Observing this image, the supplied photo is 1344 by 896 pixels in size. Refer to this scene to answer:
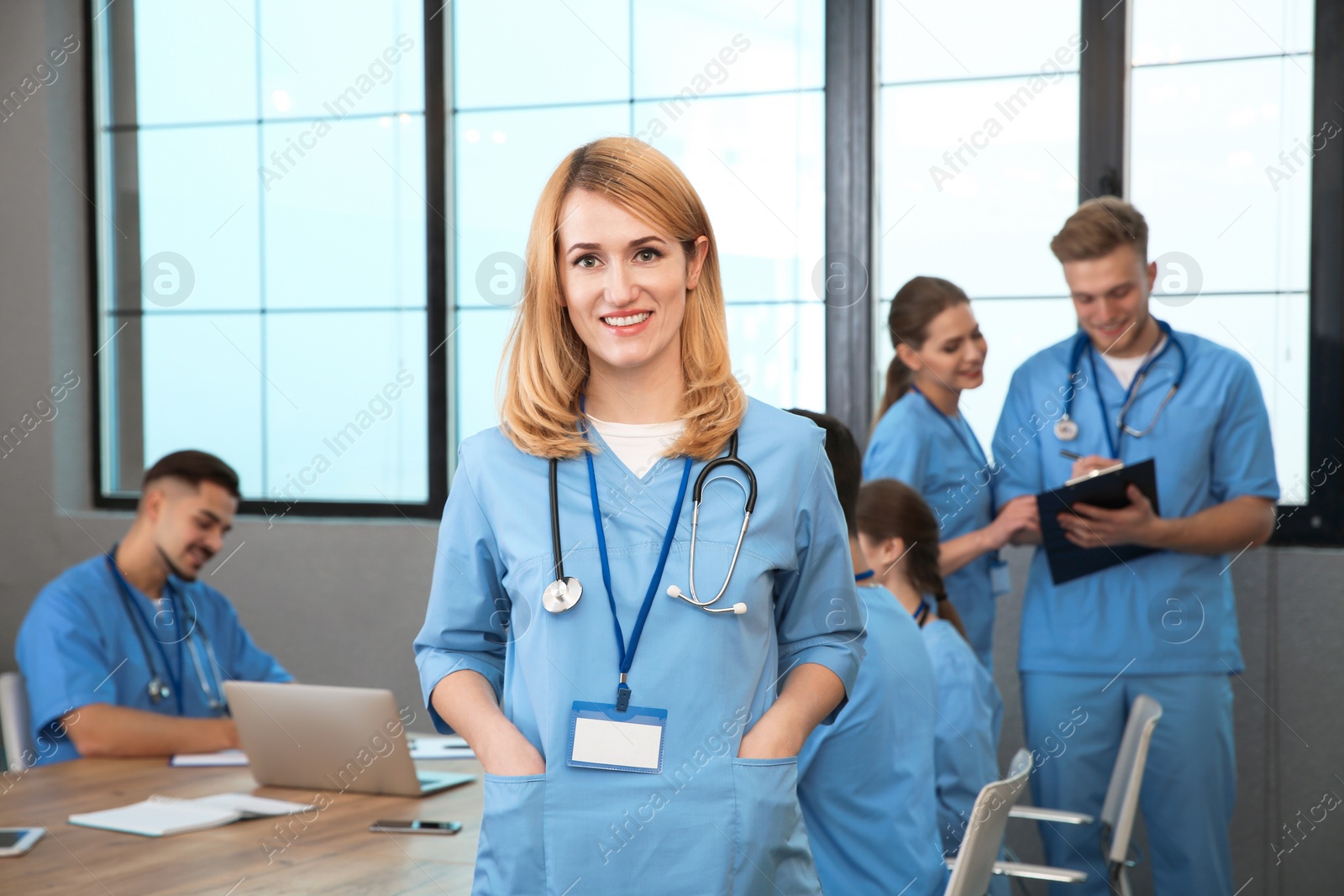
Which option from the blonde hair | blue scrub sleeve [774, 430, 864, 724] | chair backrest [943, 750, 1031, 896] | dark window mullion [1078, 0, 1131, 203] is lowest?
chair backrest [943, 750, 1031, 896]

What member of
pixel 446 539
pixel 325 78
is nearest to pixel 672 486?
pixel 446 539

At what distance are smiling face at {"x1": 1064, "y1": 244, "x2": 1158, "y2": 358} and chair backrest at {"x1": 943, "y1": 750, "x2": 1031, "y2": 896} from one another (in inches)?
52.2

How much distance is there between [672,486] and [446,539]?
27 centimetres

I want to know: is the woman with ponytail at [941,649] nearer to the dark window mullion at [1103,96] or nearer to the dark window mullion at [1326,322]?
the dark window mullion at [1326,322]

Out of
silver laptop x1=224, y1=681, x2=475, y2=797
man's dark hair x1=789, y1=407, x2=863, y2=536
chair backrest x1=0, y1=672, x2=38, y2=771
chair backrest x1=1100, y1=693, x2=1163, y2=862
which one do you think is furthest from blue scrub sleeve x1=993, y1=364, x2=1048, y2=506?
chair backrest x1=0, y1=672, x2=38, y2=771

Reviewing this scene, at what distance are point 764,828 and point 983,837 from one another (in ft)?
1.80

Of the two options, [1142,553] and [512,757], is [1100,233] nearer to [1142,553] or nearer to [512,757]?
[1142,553]

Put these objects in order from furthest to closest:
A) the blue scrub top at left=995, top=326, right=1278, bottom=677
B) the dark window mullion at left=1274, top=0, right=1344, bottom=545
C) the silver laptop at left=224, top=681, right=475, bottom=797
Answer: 1. the dark window mullion at left=1274, top=0, right=1344, bottom=545
2. the blue scrub top at left=995, top=326, right=1278, bottom=677
3. the silver laptop at left=224, top=681, right=475, bottom=797

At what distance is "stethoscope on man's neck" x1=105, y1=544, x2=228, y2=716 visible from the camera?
2.73 meters

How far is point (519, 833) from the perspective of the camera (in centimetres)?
121

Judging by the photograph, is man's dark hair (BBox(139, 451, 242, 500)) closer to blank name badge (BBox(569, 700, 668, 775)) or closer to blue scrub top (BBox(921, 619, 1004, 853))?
blue scrub top (BBox(921, 619, 1004, 853))

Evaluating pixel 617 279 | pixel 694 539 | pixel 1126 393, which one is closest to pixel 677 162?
pixel 1126 393

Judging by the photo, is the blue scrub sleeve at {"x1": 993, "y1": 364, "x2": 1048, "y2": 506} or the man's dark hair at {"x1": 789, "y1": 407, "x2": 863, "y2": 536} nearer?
the man's dark hair at {"x1": 789, "y1": 407, "x2": 863, "y2": 536}

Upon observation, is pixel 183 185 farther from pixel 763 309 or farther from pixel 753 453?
pixel 753 453
